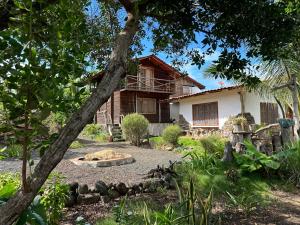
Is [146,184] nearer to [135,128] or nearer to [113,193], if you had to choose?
[113,193]

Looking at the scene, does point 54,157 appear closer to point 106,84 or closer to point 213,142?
point 106,84

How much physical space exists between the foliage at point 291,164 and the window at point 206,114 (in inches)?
539

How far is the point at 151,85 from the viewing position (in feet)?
91.9

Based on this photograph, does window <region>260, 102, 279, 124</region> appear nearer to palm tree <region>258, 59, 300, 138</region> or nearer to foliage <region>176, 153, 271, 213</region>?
palm tree <region>258, 59, 300, 138</region>

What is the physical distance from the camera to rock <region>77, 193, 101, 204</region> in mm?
5029

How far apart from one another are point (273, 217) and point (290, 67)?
5.49m

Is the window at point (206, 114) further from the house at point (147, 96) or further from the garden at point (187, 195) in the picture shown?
the garden at point (187, 195)

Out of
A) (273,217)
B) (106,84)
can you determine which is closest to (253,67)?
(273,217)

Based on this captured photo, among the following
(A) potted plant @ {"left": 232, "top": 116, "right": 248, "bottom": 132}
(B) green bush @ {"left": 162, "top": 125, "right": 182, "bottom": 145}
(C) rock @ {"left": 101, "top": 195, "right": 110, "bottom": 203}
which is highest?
(A) potted plant @ {"left": 232, "top": 116, "right": 248, "bottom": 132}

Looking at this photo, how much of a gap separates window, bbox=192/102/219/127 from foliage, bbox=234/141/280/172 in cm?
1370

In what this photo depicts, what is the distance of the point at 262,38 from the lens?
344cm

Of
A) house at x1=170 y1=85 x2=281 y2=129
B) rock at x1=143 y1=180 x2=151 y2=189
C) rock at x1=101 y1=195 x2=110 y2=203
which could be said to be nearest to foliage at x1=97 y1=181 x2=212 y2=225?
rock at x1=101 y1=195 x2=110 y2=203

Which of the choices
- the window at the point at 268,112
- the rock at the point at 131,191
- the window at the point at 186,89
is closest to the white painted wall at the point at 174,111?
the window at the point at 186,89

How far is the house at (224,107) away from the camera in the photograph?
19.3 meters
